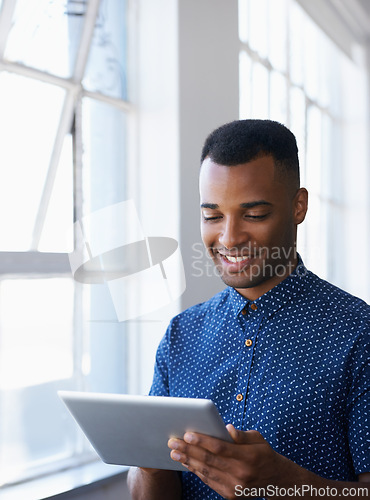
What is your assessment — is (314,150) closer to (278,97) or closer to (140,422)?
(278,97)

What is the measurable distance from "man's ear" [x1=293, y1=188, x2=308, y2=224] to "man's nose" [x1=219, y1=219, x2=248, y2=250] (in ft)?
0.47

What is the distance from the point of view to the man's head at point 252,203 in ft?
4.00

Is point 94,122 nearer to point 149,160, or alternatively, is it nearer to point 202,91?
point 149,160

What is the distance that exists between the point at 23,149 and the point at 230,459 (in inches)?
53.1

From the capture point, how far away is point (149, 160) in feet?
7.88

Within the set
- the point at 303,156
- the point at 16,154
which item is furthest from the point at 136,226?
the point at 303,156

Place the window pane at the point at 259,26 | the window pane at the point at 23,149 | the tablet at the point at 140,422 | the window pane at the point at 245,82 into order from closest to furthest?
the tablet at the point at 140,422 < the window pane at the point at 23,149 < the window pane at the point at 245,82 < the window pane at the point at 259,26

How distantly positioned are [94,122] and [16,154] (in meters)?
0.42

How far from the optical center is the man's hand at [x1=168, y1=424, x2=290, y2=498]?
1.00 m

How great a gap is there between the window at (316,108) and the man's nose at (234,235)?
1687 mm

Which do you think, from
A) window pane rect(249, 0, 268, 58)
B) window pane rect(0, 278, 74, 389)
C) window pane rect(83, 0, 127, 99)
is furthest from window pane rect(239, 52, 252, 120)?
window pane rect(0, 278, 74, 389)

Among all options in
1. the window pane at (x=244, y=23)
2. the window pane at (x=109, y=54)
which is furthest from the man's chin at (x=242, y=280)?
the window pane at (x=244, y=23)

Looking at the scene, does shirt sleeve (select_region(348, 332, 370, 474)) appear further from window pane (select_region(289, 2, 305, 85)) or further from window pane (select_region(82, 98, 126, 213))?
window pane (select_region(289, 2, 305, 85))

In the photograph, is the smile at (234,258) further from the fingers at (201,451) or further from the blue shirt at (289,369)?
the fingers at (201,451)
